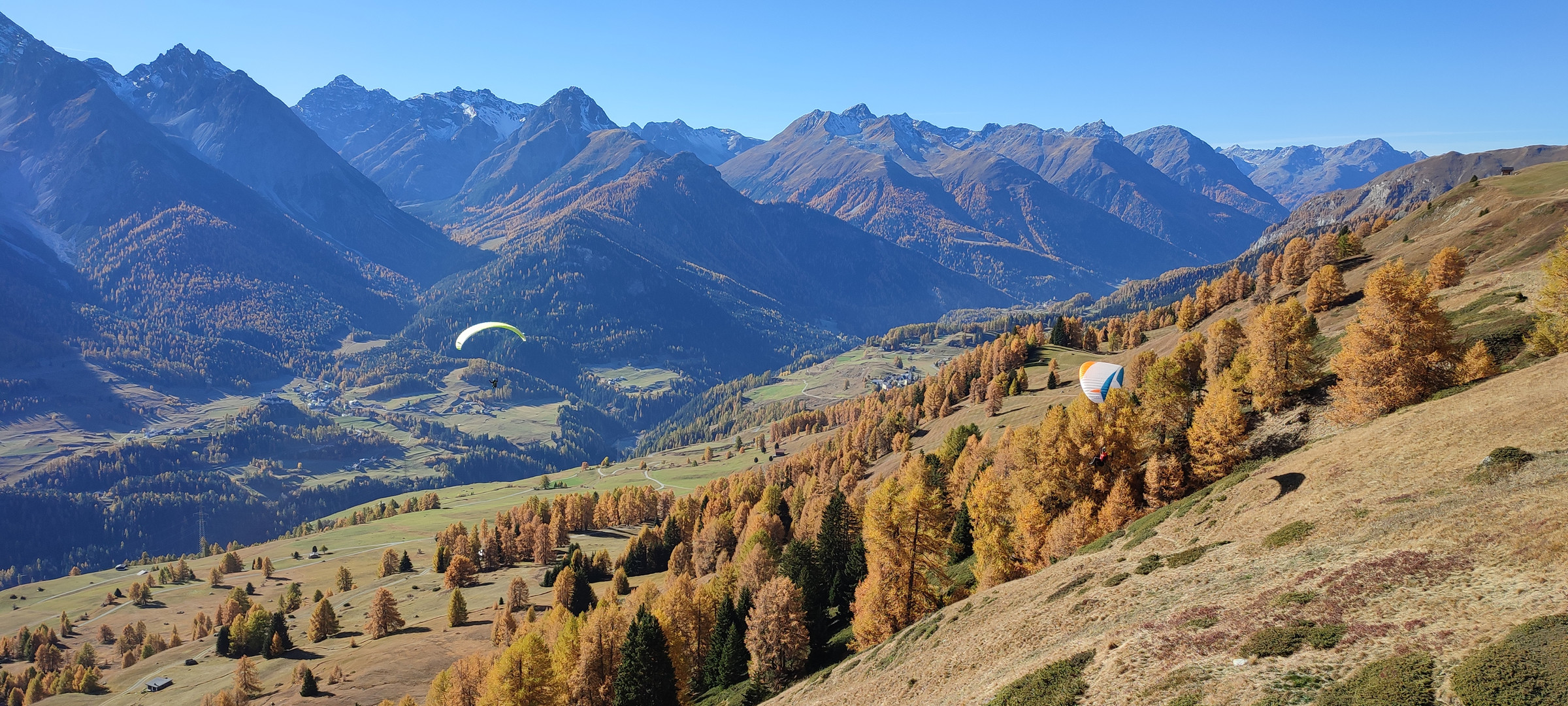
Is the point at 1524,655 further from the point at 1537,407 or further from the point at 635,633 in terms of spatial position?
the point at 635,633

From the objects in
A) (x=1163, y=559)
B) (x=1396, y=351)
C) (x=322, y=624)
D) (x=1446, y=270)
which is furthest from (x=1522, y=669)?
(x=322, y=624)

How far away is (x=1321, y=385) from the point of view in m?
71.2

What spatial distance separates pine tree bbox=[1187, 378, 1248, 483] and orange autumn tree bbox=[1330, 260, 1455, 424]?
7995mm

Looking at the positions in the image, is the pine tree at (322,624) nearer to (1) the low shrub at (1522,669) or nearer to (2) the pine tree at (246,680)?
(2) the pine tree at (246,680)

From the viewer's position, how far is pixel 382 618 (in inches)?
5054

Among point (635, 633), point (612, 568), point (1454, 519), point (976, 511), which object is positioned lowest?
point (612, 568)

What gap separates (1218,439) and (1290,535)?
26.5m

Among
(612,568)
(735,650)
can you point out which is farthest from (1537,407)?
(612,568)

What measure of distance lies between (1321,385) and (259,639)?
589ft

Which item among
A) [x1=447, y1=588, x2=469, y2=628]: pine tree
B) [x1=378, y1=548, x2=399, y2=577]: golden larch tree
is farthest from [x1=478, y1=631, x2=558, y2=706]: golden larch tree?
[x1=378, y1=548, x2=399, y2=577]: golden larch tree

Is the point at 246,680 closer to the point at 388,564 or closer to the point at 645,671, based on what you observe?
the point at 388,564

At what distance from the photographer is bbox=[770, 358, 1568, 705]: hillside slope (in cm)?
2772

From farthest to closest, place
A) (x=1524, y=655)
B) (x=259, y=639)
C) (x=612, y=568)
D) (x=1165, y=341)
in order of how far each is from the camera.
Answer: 1. (x=1165, y=341)
2. (x=612, y=568)
3. (x=259, y=639)
4. (x=1524, y=655)

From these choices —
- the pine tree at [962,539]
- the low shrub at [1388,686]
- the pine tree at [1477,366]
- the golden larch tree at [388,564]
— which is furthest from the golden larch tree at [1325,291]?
the golden larch tree at [388,564]
